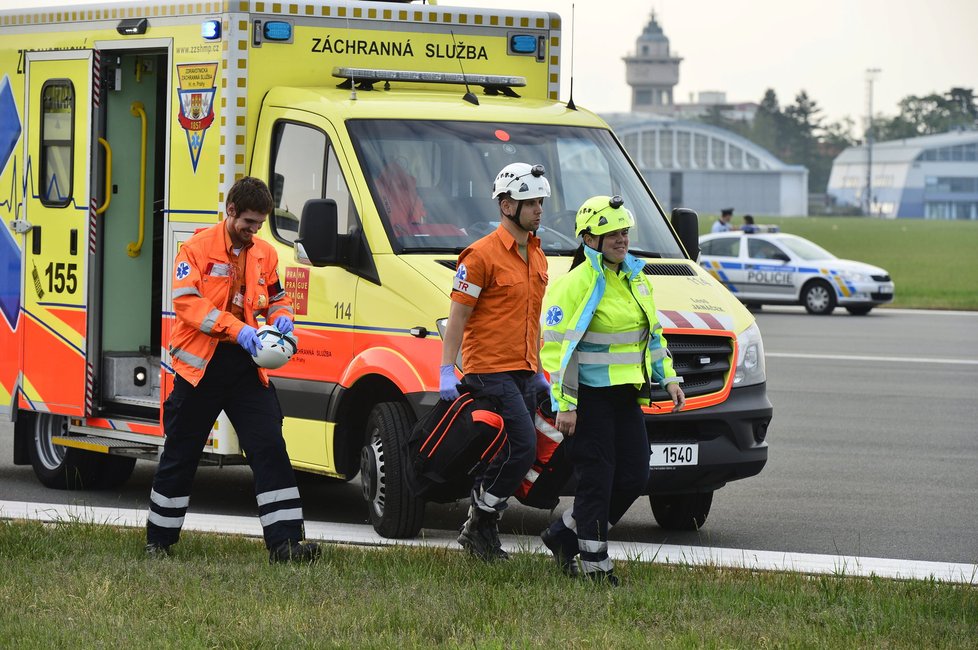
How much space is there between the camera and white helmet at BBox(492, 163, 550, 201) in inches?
288

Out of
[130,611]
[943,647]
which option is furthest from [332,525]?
[943,647]

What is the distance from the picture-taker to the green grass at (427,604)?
5.98m

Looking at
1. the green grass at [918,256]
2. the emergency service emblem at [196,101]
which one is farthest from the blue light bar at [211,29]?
the green grass at [918,256]

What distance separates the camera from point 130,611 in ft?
20.8

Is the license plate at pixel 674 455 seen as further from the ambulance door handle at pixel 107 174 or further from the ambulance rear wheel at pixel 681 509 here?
the ambulance door handle at pixel 107 174

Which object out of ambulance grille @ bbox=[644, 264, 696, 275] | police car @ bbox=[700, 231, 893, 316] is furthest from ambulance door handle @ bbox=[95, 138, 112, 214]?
police car @ bbox=[700, 231, 893, 316]

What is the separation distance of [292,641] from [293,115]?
4097 mm

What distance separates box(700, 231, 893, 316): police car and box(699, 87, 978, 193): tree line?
154 metres

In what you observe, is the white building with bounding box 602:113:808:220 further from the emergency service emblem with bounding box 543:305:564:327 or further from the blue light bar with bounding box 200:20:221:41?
the emergency service emblem with bounding box 543:305:564:327

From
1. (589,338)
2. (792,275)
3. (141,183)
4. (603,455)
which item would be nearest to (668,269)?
(589,338)

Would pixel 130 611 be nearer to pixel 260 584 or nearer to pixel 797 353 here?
pixel 260 584

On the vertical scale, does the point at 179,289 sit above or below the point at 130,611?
above

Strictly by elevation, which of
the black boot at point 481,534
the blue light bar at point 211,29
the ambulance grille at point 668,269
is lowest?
the black boot at point 481,534

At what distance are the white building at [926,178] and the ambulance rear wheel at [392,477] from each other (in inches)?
6343
